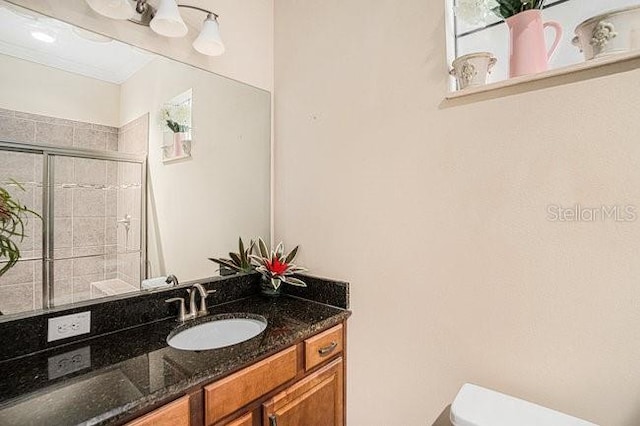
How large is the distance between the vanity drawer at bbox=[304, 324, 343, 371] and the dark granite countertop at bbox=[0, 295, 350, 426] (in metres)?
0.05

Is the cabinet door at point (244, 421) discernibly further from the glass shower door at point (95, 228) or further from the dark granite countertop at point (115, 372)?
the glass shower door at point (95, 228)

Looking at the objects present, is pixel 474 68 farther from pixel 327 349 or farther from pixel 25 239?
pixel 25 239

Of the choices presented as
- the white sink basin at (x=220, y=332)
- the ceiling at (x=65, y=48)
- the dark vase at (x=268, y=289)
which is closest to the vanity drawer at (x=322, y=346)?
the white sink basin at (x=220, y=332)

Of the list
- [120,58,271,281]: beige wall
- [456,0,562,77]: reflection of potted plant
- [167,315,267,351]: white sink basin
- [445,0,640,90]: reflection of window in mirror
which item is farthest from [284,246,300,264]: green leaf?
[456,0,562,77]: reflection of potted plant

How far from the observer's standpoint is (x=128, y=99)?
1.29 meters

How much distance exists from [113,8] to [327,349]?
5.28 feet

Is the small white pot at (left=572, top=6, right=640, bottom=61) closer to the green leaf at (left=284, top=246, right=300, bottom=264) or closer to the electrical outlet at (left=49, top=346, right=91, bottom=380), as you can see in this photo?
the green leaf at (left=284, top=246, right=300, bottom=264)

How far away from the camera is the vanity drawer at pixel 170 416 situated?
0.79 meters

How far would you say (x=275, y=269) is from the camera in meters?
1.63

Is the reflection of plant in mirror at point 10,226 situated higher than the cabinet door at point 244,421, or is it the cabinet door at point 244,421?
the reflection of plant in mirror at point 10,226

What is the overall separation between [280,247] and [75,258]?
934 mm

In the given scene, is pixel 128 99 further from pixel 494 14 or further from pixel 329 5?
pixel 494 14

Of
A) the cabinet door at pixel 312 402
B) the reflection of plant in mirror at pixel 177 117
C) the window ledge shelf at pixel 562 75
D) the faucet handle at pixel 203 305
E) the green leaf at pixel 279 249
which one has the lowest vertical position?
the cabinet door at pixel 312 402

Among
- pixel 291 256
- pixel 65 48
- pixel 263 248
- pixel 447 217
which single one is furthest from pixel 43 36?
pixel 447 217
